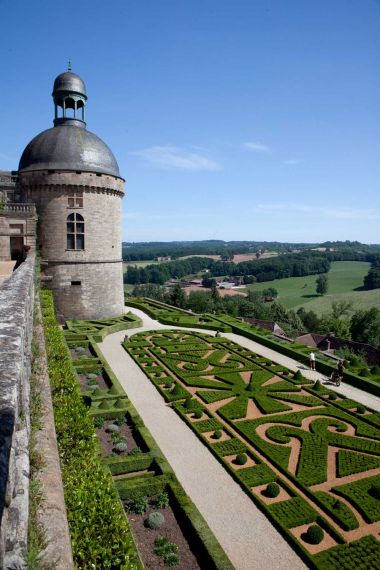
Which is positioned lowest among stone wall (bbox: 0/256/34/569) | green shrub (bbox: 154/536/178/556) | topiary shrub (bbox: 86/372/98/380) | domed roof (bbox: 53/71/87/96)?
green shrub (bbox: 154/536/178/556)

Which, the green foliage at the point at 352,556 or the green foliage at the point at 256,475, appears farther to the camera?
the green foliage at the point at 256,475

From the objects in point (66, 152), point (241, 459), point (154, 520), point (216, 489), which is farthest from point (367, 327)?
point (154, 520)

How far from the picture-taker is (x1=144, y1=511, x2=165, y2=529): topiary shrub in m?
10.3

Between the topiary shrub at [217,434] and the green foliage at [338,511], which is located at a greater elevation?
the topiary shrub at [217,434]

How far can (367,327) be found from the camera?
4472 cm

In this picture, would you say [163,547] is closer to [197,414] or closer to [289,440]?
[289,440]

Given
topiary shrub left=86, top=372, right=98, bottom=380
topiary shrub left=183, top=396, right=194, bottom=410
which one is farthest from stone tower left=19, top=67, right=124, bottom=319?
topiary shrub left=183, top=396, right=194, bottom=410

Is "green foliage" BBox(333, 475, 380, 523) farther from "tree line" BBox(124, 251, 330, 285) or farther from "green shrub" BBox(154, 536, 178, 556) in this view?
"tree line" BBox(124, 251, 330, 285)

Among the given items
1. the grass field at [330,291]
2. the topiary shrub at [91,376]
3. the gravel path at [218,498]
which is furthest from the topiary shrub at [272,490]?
the grass field at [330,291]

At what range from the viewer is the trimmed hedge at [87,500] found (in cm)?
579

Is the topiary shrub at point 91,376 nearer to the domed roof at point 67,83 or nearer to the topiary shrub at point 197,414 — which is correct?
the topiary shrub at point 197,414

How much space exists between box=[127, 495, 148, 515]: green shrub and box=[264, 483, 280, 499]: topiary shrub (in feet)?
12.4

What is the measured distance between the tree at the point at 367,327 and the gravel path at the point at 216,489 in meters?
24.4

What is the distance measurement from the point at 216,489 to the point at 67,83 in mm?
30615
